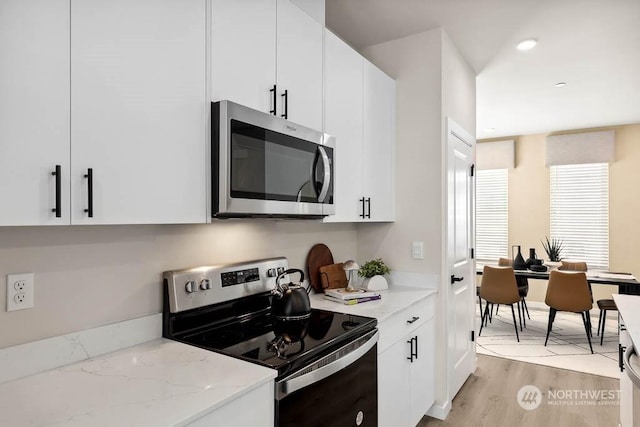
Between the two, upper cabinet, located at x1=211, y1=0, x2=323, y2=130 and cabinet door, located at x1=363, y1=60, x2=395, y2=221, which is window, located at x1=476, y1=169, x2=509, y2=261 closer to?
cabinet door, located at x1=363, y1=60, x2=395, y2=221

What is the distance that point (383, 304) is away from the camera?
2.27 m

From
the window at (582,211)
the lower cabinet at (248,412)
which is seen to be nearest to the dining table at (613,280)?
the window at (582,211)

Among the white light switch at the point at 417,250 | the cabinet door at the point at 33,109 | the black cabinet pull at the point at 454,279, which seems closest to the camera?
the cabinet door at the point at 33,109

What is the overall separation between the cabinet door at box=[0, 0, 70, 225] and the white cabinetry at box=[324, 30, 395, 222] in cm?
130

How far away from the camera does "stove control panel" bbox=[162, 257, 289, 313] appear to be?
1609mm

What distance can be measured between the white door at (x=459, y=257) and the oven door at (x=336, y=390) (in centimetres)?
119

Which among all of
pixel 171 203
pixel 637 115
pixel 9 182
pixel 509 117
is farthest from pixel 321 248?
pixel 637 115

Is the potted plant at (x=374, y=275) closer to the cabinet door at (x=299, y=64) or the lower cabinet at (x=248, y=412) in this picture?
the cabinet door at (x=299, y=64)

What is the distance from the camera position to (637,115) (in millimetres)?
5047

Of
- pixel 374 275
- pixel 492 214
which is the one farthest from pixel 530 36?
pixel 492 214

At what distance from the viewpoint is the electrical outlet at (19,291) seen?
1205 mm

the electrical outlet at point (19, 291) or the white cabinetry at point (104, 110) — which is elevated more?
the white cabinetry at point (104, 110)

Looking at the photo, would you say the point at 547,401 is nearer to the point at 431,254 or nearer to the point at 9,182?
the point at 431,254

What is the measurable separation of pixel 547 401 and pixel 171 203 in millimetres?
3130
